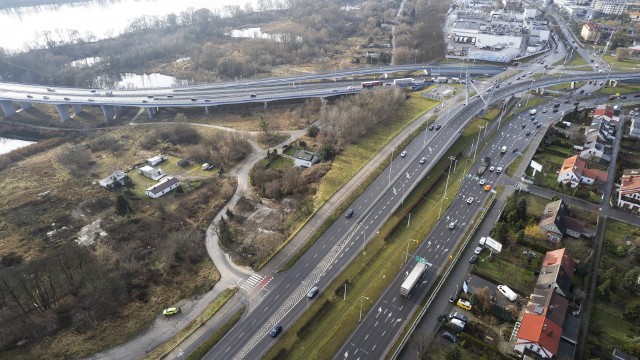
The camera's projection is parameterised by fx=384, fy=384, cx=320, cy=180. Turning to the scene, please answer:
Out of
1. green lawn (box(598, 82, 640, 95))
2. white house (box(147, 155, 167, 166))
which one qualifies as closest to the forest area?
green lawn (box(598, 82, 640, 95))

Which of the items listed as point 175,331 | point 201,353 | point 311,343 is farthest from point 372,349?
point 175,331

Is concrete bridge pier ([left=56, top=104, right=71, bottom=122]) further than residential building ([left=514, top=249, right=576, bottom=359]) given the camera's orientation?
Yes

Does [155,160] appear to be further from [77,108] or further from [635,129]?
[635,129]

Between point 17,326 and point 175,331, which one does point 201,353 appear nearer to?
point 175,331

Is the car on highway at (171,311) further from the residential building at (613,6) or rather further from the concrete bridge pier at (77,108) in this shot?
the residential building at (613,6)

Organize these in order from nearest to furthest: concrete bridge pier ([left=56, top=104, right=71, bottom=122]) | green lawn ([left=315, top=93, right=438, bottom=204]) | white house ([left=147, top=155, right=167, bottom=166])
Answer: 1. green lawn ([left=315, top=93, right=438, bottom=204])
2. white house ([left=147, top=155, right=167, bottom=166])
3. concrete bridge pier ([left=56, top=104, right=71, bottom=122])

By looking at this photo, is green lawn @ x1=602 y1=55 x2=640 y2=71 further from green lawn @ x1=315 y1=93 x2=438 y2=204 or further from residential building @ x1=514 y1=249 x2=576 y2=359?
residential building @ x1=514 y1=249 x2=576 y2=359
